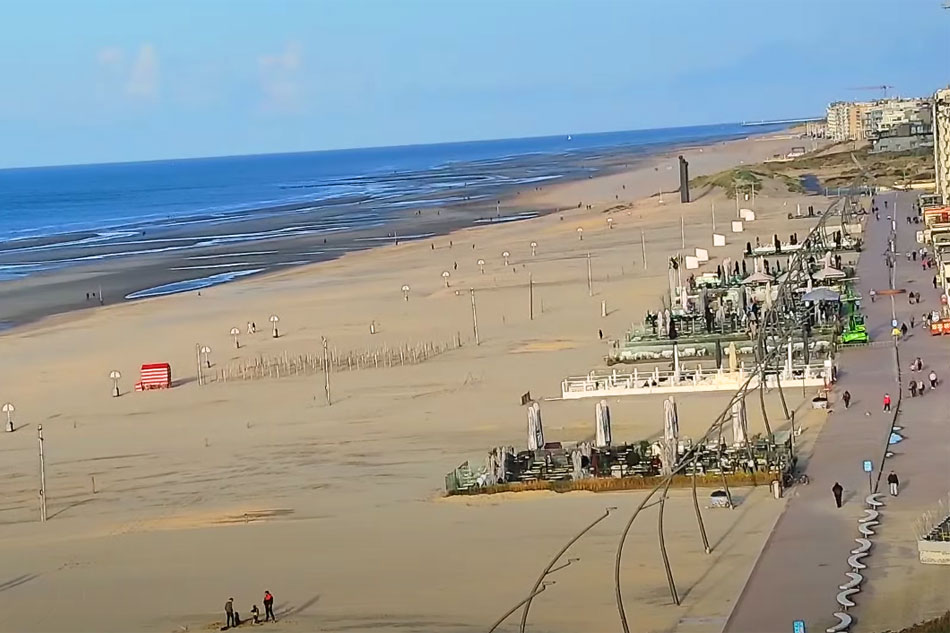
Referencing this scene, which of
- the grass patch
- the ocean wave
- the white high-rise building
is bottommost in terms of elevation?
the grass patch

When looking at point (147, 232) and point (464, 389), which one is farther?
point (147, 232)

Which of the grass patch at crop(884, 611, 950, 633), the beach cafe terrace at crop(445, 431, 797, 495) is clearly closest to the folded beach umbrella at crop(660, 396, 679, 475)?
the beach cafe terrace at crop(445, 431, 797, 495)

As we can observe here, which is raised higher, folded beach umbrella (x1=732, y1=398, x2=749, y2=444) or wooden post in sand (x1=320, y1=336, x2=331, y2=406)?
wooden post in sand (x1=320, y1=336, x2=331, y2=406)

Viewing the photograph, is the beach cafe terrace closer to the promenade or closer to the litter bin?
the litter bin

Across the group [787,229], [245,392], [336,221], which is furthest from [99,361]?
[336,221]

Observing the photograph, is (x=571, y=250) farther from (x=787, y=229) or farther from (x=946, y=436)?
(x=946, y=436)

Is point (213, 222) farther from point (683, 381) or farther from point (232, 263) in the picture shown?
point (683, 381)

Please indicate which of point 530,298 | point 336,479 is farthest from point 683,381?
point 530,298
